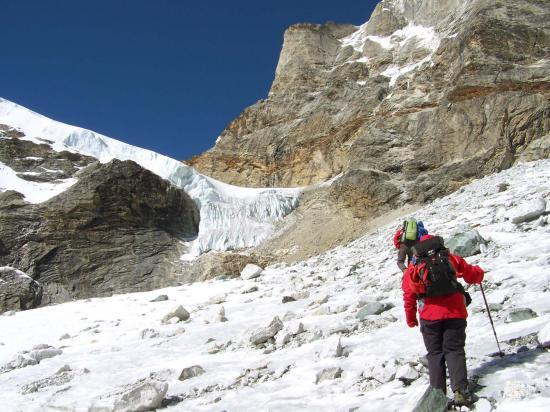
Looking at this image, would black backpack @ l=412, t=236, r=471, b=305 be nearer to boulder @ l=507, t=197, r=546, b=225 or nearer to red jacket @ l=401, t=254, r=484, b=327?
red jacket @ l=401, t=254, r=484, b=327

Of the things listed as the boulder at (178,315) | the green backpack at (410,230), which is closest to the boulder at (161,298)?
the boulder at (178,315)

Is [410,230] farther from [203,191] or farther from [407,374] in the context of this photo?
[203,191]

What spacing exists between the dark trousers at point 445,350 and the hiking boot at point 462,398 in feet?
0.12

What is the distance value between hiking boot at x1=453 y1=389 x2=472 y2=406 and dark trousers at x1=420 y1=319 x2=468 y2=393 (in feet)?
0.12

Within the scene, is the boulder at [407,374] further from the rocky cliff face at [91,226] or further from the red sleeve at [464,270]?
the rocky cliff face at [91,226]

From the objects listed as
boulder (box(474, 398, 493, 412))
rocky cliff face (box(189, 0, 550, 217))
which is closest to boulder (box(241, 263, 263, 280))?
rocky cliff face (box(189, 0, 550, 217))

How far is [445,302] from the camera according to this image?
4590 mm

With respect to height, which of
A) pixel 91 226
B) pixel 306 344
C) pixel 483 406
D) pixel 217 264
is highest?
pixel 91 226

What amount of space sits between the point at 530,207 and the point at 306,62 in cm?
4482

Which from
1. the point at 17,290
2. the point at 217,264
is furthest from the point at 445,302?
the point at 17,290

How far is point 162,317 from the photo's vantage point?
1245cm

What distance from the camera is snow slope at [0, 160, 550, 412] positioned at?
504 centimetres

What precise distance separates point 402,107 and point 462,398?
3316cm

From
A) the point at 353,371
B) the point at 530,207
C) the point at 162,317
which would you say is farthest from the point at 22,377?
the point at 530,207
